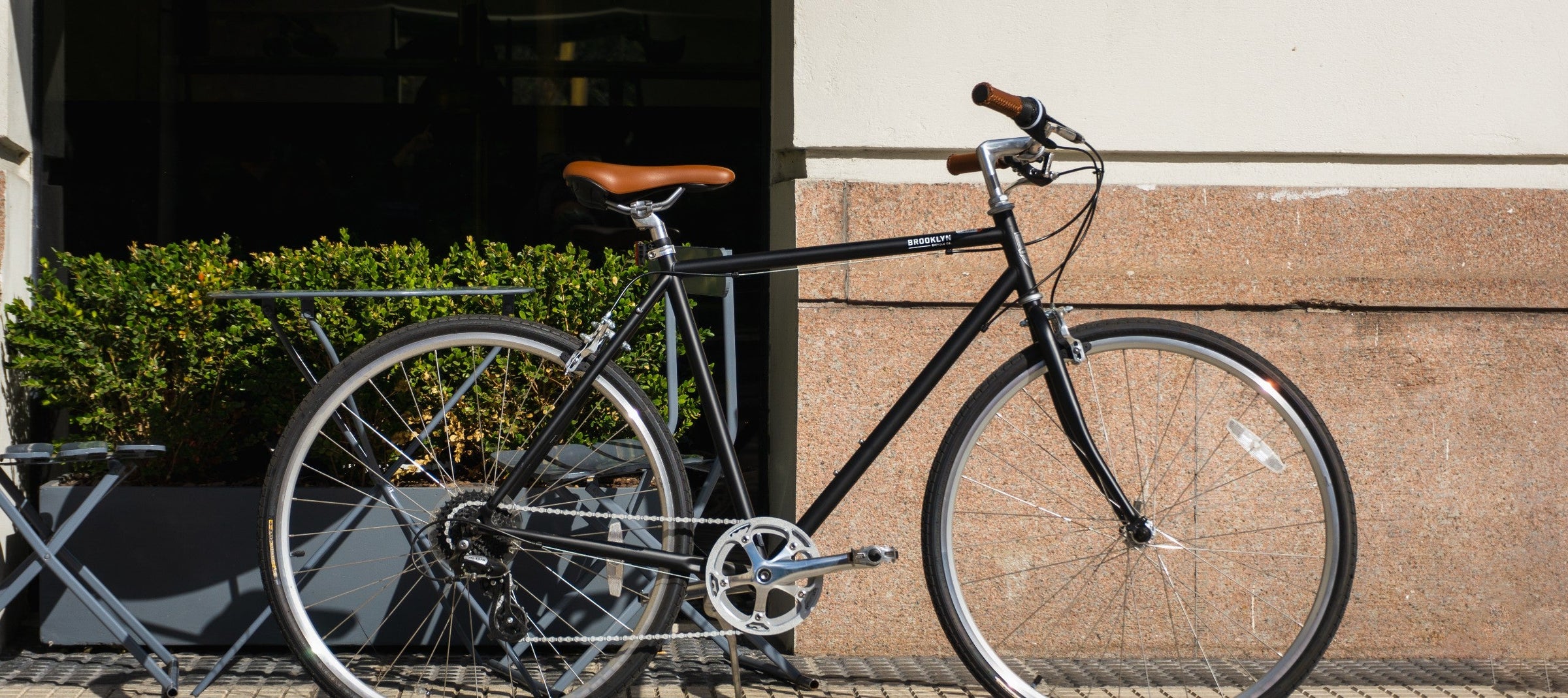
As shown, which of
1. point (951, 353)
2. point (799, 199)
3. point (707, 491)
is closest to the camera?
point (951, 353)

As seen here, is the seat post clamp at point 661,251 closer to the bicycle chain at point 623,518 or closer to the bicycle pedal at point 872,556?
the bicycle chain at point 623,518

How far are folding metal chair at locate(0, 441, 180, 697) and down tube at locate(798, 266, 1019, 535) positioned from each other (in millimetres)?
1699

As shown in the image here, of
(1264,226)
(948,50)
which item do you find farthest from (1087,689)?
(948,50)

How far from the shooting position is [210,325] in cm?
365

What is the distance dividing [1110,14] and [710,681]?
2341 mm

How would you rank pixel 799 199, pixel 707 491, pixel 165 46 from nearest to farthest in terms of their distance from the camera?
1. pixel 707 491
2. pixel 799 199
3. pixel 165 46

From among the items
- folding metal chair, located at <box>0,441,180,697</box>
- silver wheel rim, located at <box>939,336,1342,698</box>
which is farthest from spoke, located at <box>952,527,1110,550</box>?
folding metal chair, located at <box>0,441,180,697</box>

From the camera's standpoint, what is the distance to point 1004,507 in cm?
375

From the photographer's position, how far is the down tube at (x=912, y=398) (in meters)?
2.94

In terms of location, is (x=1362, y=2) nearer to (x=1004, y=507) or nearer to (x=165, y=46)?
(x=1004, y=507)

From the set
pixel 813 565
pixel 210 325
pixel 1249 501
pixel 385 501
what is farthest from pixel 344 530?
pixel 1249 501

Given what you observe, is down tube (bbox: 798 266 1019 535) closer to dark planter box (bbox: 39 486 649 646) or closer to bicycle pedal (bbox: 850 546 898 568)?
bicycle pedal (bbox: 850 546 898 568)

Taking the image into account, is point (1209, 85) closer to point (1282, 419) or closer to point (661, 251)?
point (1282, 419)

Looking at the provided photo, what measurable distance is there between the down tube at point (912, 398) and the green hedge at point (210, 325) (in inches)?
34.5
